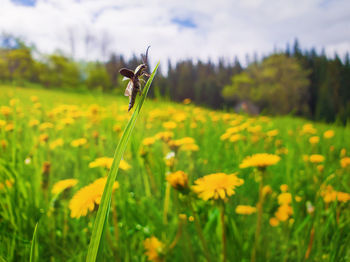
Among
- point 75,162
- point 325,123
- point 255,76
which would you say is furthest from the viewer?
point 255,76

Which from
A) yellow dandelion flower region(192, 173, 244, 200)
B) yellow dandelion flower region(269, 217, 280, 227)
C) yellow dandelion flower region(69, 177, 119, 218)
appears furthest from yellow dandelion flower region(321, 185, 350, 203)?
yellow dandelion flower region(69, 177, 119, 218)

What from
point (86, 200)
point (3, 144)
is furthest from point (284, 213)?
point (3, 144)

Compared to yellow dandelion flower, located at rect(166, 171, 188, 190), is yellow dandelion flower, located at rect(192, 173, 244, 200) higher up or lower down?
lower down

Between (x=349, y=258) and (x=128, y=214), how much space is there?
473 millimetres

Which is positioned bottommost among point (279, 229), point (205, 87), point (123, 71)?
point (279, 229)

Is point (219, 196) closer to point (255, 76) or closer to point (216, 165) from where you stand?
point (216, 165)

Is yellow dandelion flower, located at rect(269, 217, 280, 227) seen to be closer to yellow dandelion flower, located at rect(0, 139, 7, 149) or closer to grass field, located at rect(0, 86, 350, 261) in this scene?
grass field, located at rect(0, 86, 350, 261)

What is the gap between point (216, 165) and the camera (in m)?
0.87

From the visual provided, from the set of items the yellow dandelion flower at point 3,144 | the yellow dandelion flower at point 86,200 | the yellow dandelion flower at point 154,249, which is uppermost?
the yellow dandelion flower at point 3,144

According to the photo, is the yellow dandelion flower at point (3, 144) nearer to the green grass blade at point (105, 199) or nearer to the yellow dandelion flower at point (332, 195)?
the green grass blade at point (105, 199)

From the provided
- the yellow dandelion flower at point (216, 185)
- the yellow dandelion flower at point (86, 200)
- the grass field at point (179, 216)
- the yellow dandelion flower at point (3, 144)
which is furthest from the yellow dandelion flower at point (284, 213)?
the yellow dandelion flower at point (3, 144)

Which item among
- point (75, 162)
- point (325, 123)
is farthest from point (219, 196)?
point (325, 123)

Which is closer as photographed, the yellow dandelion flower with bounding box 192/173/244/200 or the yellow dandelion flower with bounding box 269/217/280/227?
the yellow dandelion flower with bounding box 192/173/244/200

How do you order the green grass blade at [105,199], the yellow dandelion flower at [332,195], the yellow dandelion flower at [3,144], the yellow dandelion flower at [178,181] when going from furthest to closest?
the yellow dandelion flower at [3,144]
the yellow dandelion flower at [332,195]
the yellow dandelion flower at [178,181]
the green grass blade at [105,199]
